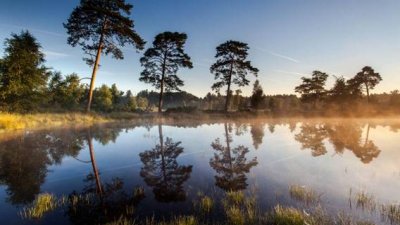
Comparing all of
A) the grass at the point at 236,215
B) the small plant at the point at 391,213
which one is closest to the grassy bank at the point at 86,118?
the grass at the point at 236,215

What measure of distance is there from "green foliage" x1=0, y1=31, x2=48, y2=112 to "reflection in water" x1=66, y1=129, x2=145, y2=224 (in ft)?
59.6

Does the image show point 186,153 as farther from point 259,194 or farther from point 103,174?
point 259,194

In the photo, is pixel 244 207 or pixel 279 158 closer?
pixel 244 207

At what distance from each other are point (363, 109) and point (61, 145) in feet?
163

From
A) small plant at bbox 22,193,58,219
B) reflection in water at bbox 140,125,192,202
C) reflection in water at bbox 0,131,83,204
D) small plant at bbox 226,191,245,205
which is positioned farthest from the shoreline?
small plant at bbox 226,191,245,205

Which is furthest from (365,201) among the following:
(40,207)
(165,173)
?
(40,207)

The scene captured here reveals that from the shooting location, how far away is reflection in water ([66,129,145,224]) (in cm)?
407

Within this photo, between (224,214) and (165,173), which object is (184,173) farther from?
(224,214)

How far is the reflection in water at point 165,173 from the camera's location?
5.43m

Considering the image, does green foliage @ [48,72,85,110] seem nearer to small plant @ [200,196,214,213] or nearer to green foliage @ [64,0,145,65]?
green foliage @ [64,0,145,65]

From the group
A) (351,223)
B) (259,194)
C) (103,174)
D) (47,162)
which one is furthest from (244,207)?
(47,162)

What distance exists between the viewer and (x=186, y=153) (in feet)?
33.8

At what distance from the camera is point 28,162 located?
7.92 metres

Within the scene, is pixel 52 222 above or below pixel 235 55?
below
